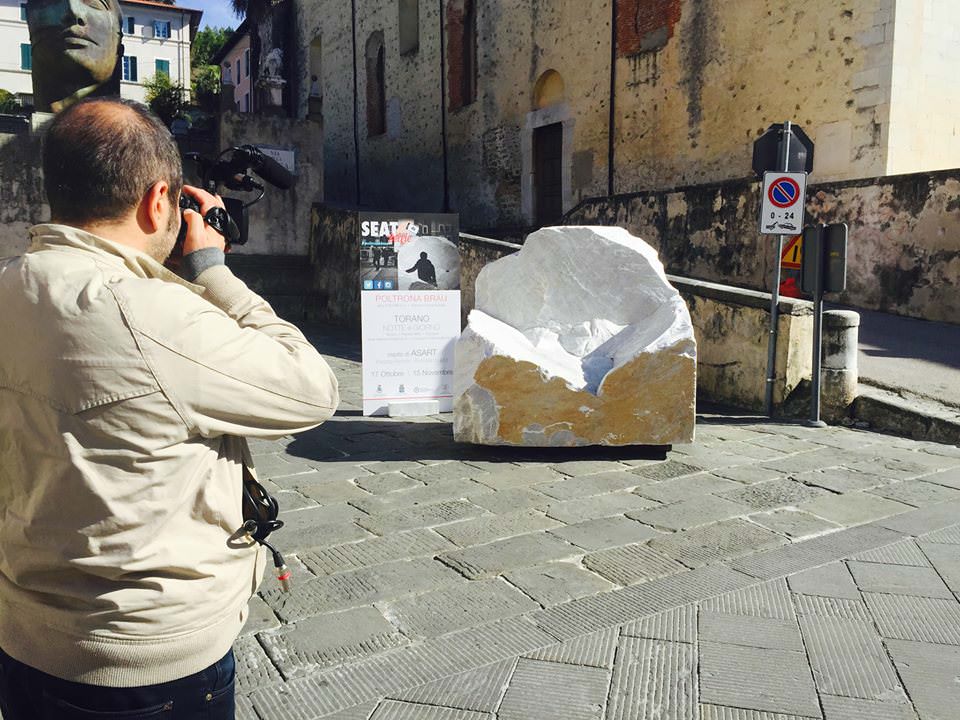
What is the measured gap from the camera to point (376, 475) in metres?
4.68

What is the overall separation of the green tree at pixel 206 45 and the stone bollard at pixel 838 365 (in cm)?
4786

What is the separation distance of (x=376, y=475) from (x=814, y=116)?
391 inches

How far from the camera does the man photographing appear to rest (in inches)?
43.1

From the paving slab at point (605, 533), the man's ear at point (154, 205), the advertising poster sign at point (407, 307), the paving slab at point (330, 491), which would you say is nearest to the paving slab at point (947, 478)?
the paving slab at point (605, 533)

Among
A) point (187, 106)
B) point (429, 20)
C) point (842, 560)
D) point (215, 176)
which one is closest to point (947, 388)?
point (842, 560)

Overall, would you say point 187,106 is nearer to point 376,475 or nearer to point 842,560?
point 376,475

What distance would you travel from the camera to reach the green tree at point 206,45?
48.3 metres

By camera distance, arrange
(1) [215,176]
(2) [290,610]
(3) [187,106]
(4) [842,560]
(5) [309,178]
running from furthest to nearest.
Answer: (3) [187,106], (5) [309,178], (4) [842,560], (2) [290,610], (1) [215,176]

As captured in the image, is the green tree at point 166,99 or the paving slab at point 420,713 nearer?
the paving slab at point 420,713

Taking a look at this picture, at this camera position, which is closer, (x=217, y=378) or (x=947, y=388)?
(x=217, y=378)

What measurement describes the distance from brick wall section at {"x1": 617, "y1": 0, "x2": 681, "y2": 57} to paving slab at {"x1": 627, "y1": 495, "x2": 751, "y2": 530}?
11.7 metres

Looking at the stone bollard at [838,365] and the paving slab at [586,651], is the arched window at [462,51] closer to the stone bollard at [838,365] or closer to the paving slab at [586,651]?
the stone bollard at [838,365]

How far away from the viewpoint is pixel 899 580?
319 cm

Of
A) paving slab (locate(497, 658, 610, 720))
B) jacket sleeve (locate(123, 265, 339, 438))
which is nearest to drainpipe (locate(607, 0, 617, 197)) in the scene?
paving slab (locate(497, 658, 610, 720))
